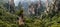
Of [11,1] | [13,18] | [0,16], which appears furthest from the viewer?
[11,1]

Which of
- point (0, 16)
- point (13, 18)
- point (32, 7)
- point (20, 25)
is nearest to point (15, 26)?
point (20, 25)

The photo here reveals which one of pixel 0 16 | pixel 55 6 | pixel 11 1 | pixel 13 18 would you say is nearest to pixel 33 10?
pixel 11 1

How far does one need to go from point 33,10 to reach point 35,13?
861 mm

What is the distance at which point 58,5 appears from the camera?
32281 mm

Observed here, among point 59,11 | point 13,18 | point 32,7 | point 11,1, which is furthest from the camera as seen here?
point 32,7

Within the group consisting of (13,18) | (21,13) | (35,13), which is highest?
(21,13)

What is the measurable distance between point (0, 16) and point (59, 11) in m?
13.8

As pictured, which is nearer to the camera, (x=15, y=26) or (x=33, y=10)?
(x=15, y=26)

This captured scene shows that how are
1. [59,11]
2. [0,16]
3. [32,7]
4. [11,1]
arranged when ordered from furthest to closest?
[32,7]
[11,1]
[59,11]
[0,16]

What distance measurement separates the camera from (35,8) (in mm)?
46719

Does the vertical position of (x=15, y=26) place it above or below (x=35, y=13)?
above

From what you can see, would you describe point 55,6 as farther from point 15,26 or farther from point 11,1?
point 15,26

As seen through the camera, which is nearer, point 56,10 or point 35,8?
point 56,10

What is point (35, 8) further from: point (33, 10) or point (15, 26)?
point (15, 26)
